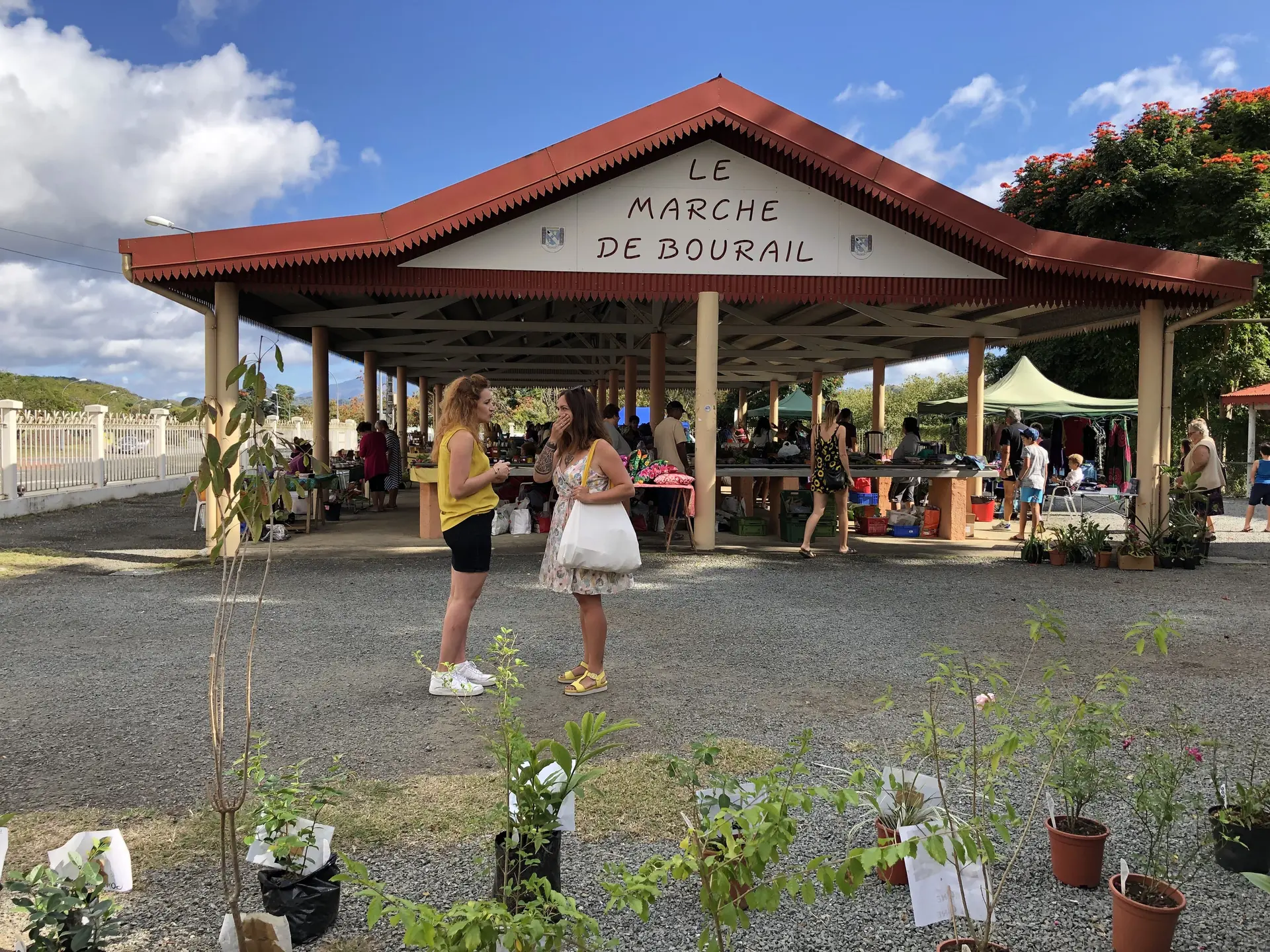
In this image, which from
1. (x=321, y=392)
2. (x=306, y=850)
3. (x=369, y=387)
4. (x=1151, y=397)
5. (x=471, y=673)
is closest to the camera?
(x=306, y=850)

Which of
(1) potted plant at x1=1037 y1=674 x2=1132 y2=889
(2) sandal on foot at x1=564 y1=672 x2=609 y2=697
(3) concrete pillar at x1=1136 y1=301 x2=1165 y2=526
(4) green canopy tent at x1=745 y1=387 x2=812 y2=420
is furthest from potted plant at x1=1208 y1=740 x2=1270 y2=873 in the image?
(4) green canopy tent at x1=745 y1=387 x2=812 y2=420

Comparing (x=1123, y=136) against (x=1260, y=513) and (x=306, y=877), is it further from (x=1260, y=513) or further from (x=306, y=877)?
(x=306, y=877)

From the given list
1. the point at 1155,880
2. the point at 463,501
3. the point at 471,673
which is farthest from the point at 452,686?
the point at 1155,880

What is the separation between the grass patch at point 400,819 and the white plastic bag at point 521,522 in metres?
8.53

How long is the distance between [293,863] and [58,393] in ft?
207

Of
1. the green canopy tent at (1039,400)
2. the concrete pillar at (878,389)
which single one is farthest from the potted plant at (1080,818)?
the green canopy tent at (1039,400)

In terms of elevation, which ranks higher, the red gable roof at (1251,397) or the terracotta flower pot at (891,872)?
the red gable roof at (1251,397)

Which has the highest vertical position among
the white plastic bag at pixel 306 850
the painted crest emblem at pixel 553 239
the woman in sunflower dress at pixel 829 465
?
the painted crest emblem at pixel 553 239

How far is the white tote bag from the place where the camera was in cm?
470

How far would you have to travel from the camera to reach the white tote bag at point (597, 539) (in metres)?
4.70

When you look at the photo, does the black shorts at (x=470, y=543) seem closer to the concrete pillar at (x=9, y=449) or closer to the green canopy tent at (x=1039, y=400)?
the concrete pillar at (x=9, y=449)

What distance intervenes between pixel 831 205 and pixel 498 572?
211 inches

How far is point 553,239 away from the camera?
9742 millimetres

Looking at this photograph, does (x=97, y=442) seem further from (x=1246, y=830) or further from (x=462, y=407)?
(x=1246, y=830)
